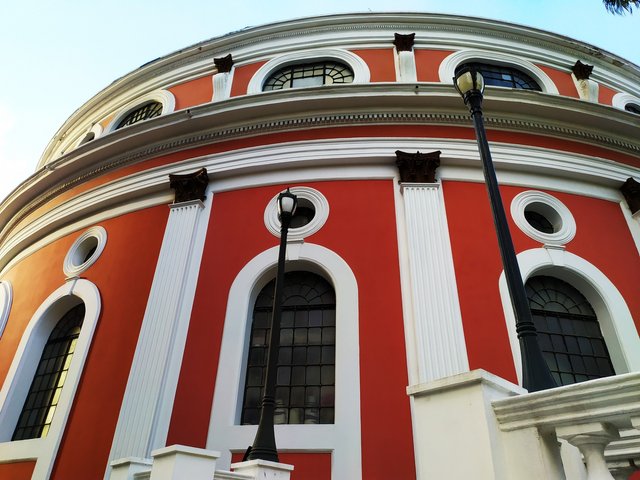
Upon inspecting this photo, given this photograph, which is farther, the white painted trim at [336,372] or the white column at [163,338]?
the white column at [163,338]

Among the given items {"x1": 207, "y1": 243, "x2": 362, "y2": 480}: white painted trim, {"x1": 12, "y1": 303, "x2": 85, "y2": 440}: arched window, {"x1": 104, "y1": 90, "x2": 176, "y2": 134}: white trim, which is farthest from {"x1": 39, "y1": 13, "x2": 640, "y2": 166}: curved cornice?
{"x1": 12, "y1": 303, "x2": 85, "y2": 440}: arched window

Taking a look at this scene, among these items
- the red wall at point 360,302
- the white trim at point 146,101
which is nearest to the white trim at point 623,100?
the red wall at point 360,302

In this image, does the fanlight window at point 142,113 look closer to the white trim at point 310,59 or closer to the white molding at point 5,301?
the white trim at point 310,59

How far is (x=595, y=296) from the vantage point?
9.18 meters

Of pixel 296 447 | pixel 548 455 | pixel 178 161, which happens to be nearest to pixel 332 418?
pixel 296 447

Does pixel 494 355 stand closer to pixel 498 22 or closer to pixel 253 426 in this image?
pixel 253 426

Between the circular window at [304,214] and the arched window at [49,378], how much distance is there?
16.3ft

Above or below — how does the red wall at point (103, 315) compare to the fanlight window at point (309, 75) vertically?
below

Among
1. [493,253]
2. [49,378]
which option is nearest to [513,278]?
[493,253]

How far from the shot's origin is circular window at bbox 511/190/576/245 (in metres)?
9.62

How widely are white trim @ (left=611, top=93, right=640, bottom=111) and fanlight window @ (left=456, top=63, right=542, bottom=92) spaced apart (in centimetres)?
233

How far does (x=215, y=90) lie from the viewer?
13508 millimetres

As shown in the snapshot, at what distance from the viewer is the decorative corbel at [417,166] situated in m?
10.1

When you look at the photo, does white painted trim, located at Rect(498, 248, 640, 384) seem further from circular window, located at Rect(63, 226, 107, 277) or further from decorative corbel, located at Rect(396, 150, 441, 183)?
circular window, located at Rect(63, 226, 107, 277)
